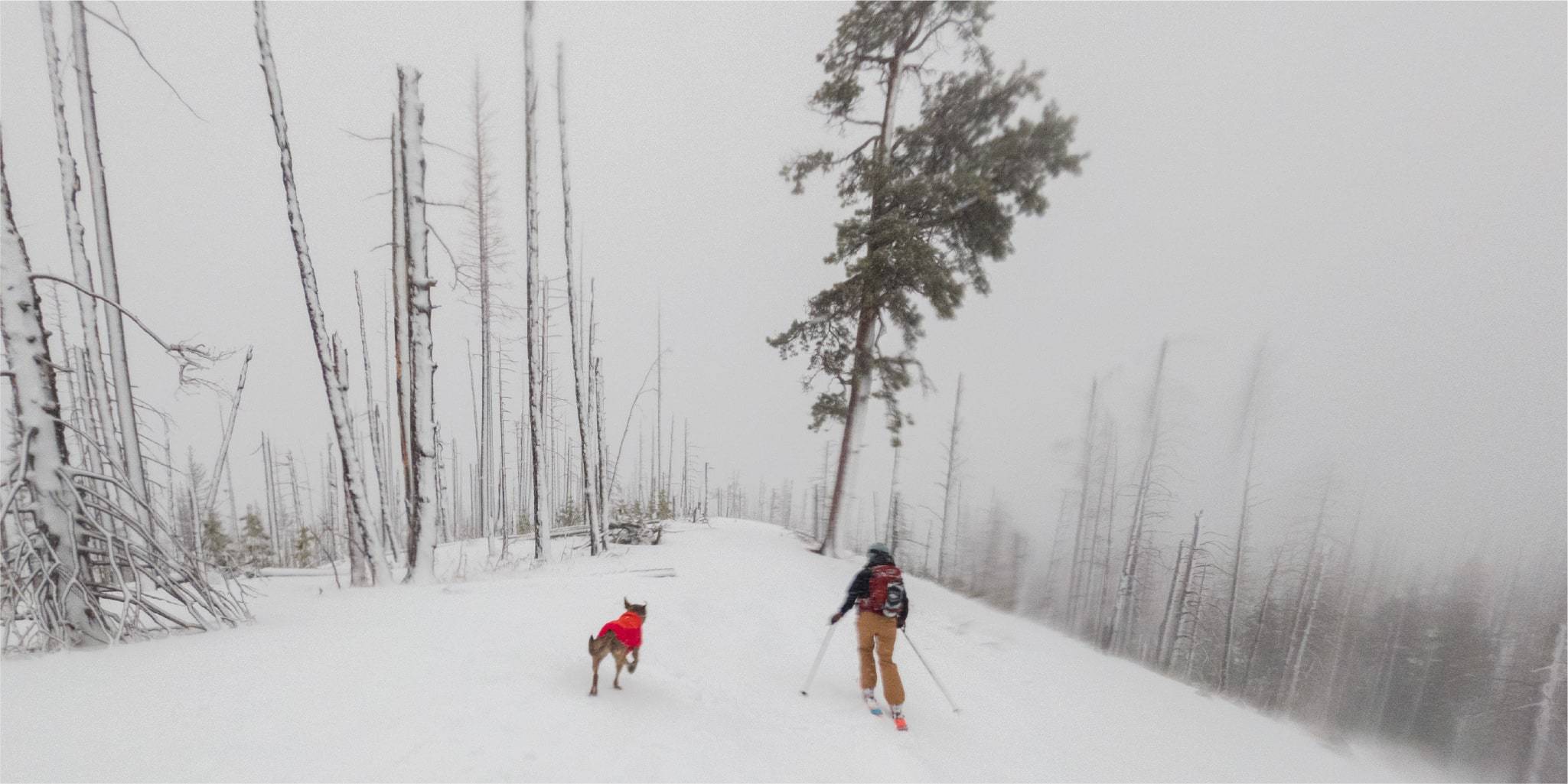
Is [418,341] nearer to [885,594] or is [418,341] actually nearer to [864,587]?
[864,587]

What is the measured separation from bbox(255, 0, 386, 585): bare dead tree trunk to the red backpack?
6.47m

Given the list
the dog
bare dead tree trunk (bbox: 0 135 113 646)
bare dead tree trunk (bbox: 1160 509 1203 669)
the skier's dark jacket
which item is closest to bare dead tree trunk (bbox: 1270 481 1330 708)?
bare dead tree trunk (bbox: 1160 509 1203 669)

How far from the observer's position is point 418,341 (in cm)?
667

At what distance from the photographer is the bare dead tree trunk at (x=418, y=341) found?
6539 millimetres

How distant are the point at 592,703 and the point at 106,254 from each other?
32.3ft

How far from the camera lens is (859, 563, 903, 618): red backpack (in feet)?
15.8

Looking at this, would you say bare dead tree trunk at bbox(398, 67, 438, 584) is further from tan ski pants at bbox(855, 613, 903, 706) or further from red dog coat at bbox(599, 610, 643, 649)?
tan ski pants at bbox(855, 613, 903, 706)

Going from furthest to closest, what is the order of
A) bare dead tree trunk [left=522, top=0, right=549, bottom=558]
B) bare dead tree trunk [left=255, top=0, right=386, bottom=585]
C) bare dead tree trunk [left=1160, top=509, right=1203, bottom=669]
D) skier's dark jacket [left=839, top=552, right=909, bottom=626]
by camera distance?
bare dead tree trunk [left=1160, top=509, right=1203, bottom=669], bare dead tree trunk [left=522, top=0, right=549, bottom=558], bare dead tree trunk [left=255, top=0, right=386, bottom=585], skier's dark jacket [left=839, top=552, right=909, bottom=626]

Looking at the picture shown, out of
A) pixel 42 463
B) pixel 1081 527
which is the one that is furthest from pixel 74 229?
pixel 1081 527

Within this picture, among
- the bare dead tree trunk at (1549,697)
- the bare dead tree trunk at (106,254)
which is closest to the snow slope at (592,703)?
the bare dead tree trunk at (106,254)

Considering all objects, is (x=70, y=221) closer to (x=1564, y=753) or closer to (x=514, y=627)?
(x=514, y=627)

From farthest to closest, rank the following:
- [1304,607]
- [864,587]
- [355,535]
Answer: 1. [1304,607]
2. [355,535]
3. [864,587]

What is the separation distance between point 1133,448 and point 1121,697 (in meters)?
16.6

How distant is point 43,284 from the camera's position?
1007 cm
